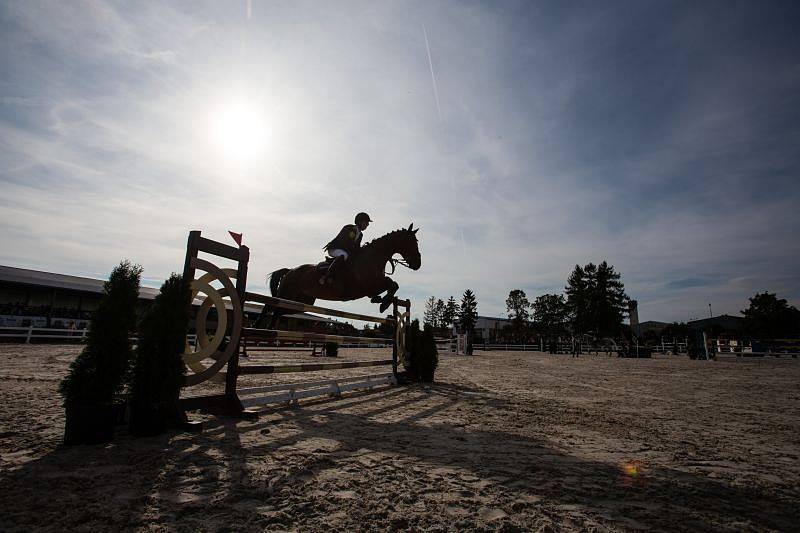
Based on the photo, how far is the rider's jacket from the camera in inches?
315

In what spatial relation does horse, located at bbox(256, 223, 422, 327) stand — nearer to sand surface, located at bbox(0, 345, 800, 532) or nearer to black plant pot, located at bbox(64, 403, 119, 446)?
sand surface, located at bbox(0, 345, 800, 532)

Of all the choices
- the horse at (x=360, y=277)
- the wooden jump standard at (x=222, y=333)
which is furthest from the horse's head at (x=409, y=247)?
the wooden jump standard at (x=222, y=333)

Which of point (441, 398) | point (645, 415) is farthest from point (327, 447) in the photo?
point (645, 415)

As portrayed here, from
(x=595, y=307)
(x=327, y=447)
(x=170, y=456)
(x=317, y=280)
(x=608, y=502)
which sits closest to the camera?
(x=608, y=502)

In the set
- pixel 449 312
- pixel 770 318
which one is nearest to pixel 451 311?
pixel 449 312

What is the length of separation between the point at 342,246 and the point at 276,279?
270 cm

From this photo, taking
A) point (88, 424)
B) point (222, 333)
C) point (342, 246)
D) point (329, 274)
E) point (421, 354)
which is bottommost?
point (88, 424)

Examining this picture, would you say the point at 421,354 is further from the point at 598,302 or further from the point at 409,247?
the point at 598,302

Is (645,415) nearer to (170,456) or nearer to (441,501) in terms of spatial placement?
(441,501)

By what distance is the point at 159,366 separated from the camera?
323 centimetres

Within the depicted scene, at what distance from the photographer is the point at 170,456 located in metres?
2.55

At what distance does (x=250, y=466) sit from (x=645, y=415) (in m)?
4.56

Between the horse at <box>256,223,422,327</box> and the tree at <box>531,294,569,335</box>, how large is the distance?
252 ft

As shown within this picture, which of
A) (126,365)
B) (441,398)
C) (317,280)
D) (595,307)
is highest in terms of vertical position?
(595,307)
